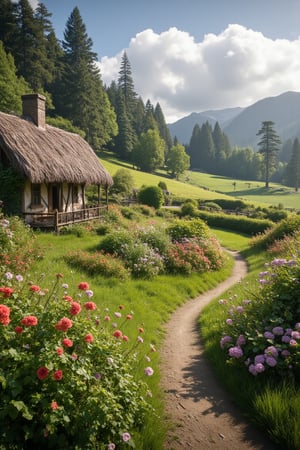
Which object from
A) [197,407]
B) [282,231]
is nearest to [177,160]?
[282,231]

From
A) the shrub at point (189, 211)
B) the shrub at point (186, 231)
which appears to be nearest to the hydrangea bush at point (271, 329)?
the shrub at point (186, 231)

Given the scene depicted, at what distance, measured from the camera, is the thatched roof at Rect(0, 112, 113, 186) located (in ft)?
51.6

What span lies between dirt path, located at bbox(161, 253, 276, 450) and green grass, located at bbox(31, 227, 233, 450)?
0.25 meters

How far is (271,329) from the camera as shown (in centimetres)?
519

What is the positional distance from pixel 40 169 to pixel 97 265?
8893mm

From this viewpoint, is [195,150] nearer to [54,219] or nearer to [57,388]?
[54,219]

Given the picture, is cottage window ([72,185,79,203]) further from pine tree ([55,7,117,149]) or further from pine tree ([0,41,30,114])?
pine tree ([55,7,117,149])

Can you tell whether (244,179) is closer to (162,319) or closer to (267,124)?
(267,124)

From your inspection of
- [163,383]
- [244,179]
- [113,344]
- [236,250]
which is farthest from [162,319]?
[244,179]

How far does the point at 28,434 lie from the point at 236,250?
764 inches

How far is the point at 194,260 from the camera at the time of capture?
41.1 ft

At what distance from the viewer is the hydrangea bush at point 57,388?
2801 mm

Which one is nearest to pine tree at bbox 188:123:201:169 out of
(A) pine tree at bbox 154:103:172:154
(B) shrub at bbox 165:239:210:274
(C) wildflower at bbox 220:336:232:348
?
(A) pine tree at bbox 154:103:172:154

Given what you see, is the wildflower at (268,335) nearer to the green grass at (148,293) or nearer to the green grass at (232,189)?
the green grass at (148,293)
